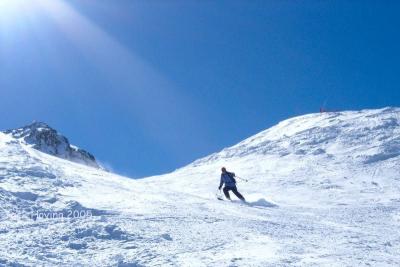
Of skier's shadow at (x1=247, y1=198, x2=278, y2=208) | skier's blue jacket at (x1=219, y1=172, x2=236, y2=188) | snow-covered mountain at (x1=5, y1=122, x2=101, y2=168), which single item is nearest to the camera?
skier's shadow at (x1=247, y1=198, x2=278, y2=208)

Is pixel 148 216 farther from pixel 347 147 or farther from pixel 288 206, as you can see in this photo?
pixel 347 147

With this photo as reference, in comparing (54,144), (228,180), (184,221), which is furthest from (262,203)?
(54,144)

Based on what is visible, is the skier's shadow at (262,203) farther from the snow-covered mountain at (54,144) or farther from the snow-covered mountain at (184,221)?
the snow-covered mountain at (54,144)

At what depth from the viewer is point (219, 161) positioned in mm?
40219

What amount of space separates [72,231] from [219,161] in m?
27.6

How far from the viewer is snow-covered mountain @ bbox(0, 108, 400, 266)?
11.6 meters

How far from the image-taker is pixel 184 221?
14.5 metres

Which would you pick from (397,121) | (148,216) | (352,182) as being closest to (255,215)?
(148,216)

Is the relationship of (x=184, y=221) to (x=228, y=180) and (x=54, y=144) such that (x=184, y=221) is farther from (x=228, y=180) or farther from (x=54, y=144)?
(x=54, y=144)

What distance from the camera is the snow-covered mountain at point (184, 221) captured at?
1165 cm

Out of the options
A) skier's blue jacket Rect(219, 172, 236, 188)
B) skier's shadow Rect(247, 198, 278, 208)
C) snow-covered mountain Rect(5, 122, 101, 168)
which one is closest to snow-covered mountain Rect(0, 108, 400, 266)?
skier's shadow Rect(247, 198, 278, 208)

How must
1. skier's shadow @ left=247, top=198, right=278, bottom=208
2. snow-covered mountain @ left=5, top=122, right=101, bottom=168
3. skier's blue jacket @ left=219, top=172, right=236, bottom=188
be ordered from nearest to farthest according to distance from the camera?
skier's shadow @ left=247, top=198, right=278, bottom=208, skier's blue jacket @ left=219, top=172, right=236, bottom=188, snow-covered mountain @ left=5, top=122, right=101, bottom=168

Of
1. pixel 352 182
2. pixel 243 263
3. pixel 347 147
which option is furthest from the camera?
pixel 347 147

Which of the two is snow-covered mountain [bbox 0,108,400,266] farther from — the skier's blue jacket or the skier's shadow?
the skier's blue jacket
